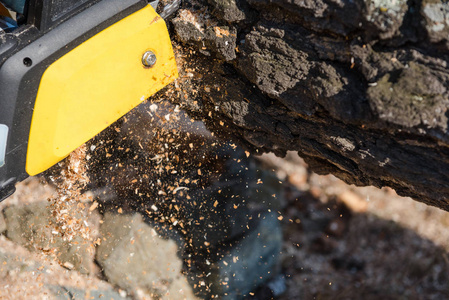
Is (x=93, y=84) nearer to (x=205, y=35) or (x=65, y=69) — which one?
(x=65, y=69)

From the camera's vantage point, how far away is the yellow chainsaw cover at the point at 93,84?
55.0 inches

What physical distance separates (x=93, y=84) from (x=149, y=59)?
0.81 feet

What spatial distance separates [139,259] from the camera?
2.17m

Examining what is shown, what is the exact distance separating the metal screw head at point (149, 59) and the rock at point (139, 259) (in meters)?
0.95

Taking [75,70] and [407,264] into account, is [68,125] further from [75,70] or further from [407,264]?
[407,264]

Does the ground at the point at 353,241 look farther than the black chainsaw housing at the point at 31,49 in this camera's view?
Yes

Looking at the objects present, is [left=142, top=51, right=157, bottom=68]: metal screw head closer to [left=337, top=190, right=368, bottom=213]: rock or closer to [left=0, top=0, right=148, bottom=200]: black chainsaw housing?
[left=0, top=0, right=148, bottom=200]: black chainsaw housing

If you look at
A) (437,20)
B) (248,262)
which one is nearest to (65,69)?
(437,20)

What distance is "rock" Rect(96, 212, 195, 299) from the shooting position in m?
2.15

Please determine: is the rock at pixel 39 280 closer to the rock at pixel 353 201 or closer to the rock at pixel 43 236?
the rock at pixel 43 236

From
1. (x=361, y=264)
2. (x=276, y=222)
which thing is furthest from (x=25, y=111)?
(x=361, y=264)

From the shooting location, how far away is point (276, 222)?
230cm

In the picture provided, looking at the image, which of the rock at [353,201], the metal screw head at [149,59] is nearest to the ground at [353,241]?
the rock at [353,201]

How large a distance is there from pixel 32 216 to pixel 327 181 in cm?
181
